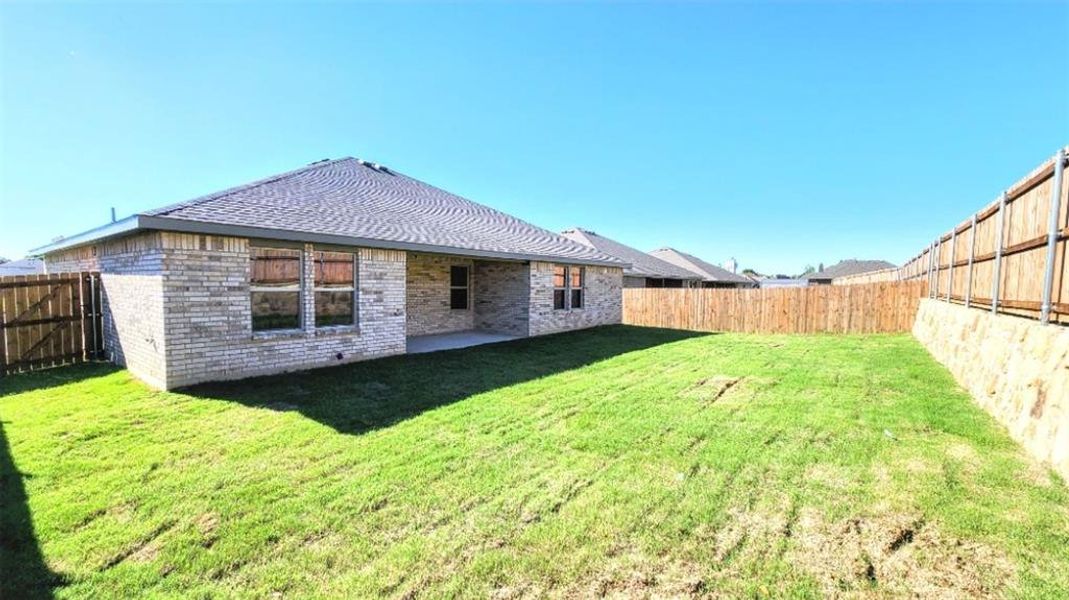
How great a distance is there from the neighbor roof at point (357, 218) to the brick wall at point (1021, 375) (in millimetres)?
8813

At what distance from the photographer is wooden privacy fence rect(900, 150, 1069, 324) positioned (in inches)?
153

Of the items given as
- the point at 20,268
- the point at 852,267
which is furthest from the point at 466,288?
the point at 852,267

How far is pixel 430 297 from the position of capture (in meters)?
12.6

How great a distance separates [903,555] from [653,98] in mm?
14817

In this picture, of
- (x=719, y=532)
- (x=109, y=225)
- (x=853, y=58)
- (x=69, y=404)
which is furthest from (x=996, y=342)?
(x=109, y=225)

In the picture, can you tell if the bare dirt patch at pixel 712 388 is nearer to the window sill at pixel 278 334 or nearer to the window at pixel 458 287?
the window sill at pixel 278 334

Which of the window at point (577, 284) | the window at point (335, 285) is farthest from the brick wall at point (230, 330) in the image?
the window at point (577, 284)

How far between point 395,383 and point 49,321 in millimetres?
7243

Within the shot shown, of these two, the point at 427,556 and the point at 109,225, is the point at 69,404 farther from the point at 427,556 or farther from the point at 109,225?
the point at 427,556

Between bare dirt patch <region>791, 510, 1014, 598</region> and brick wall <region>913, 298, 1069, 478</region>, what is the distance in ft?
5.51

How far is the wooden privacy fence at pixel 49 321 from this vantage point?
7.79m

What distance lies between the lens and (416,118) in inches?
568

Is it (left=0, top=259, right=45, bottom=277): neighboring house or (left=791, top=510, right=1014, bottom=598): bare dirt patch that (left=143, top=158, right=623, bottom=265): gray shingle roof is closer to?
(left=791, top=510, right=1014, bottom=598): bare dirt patch

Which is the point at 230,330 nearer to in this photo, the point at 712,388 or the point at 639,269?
the point at 712,388
